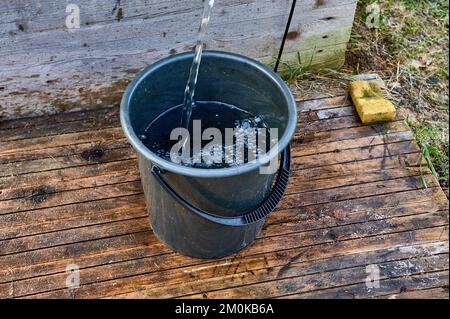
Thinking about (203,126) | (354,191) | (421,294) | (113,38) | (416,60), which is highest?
(113,38)

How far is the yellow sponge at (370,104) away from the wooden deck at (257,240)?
0.05 metres

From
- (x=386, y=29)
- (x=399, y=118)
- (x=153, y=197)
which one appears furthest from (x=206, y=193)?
(x=386, y=29)

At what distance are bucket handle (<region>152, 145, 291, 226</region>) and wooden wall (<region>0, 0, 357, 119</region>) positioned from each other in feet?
2.71

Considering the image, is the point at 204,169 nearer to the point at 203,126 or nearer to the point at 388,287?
the point at 203,126

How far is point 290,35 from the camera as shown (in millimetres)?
2479

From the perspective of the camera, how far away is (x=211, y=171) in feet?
4.92

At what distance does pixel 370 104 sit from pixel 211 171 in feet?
4.09

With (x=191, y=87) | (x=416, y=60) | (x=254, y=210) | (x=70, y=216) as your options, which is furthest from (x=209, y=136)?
(x=416, y=60)

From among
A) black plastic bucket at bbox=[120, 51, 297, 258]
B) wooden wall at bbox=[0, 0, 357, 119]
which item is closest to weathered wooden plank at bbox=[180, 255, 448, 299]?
black plastic bucket at bbox=[120, 51, 297, 258]

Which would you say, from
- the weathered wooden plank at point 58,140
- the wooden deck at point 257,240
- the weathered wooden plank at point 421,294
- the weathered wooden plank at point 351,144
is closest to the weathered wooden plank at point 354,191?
the wooden deck at point 257,240

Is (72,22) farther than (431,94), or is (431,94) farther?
(431,94)

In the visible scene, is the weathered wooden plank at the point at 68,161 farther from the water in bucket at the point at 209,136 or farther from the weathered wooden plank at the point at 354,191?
the weathered wooden plank at the point at 354,191

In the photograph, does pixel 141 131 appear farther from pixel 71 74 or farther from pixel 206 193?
pixel 71 74
